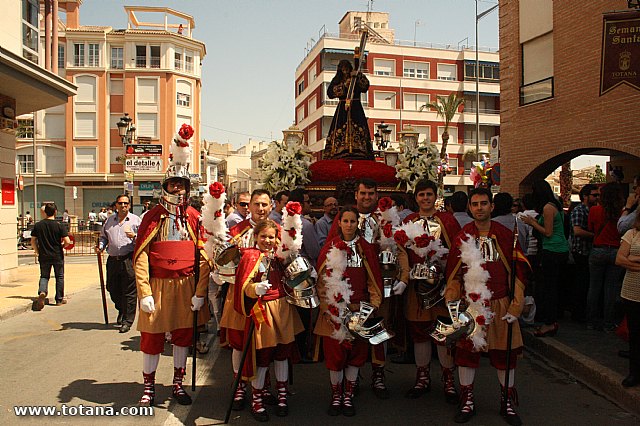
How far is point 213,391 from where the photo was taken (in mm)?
5949

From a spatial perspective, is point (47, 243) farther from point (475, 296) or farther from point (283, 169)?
point (475, 296)

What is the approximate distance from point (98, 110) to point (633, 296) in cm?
4837

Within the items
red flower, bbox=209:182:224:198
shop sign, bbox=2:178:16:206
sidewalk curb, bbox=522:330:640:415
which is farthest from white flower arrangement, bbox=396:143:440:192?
shop sign, bbox=2:178:16:206

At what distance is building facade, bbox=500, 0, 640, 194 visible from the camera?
514 inches

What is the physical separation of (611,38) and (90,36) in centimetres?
4682

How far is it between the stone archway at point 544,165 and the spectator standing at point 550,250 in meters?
6.46

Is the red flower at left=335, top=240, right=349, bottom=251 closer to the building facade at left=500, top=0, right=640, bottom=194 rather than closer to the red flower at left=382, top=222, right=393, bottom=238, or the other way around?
the red flower at left=382, top=222, right=393, bottom=238

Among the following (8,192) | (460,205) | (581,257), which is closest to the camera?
(460,205)

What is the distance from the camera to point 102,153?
1860 inches

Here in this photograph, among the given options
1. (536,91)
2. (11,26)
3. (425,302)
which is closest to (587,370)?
(425,302)

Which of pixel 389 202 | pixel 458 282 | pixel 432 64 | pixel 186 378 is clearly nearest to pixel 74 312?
pixel 186 378

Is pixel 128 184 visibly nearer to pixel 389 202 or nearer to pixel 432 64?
pixel 389 202

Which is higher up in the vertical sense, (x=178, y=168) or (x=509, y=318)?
(x=178, y=168)

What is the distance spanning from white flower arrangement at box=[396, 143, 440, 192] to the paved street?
3644 millimetres
